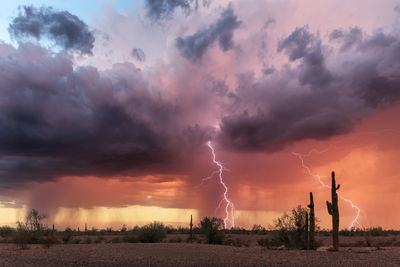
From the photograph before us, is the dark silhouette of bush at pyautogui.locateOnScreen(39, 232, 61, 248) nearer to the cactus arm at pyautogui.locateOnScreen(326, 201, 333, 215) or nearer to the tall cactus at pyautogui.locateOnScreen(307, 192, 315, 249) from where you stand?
the tall cactus at pyautogui.locateOnScreen(307, 192, 315, 249)

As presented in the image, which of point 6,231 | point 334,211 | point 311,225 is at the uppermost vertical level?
point 334,211

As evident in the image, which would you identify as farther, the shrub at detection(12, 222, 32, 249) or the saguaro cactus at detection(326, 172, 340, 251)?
the shrub at detection(12, 222, 32, 249)

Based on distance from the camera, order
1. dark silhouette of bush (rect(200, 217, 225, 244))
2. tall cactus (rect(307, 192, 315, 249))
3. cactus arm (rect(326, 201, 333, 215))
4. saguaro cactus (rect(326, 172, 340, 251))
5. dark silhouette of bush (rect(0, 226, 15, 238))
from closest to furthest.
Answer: saguaro cactus (rect(326, 172, 340, 251))
cactus arm (rect(326, 201, 333, 215))
tall cactus (rect(307, 192, 315, 249))
dark silhouette of bush (rect(200, 217, 225, 244))
dark silhouette of bush (rect(0, 226, 15, 238))

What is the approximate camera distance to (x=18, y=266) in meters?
21.2

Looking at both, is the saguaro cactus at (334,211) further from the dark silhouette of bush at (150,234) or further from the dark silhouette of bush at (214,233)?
the dark silhouette of bush at (150,234)

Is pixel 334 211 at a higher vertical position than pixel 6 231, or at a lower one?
higher

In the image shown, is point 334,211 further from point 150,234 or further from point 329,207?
point 150,234

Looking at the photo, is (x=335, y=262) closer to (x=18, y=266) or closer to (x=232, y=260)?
(x=232, y=260)

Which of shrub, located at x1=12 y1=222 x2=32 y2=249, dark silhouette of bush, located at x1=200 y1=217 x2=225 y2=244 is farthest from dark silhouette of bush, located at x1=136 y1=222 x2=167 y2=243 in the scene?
shrub, located at x1=12 y1=222 x2=32 y2=249

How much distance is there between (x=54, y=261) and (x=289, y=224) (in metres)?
20.4

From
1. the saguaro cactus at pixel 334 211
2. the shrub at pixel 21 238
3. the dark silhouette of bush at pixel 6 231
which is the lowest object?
the dark silhouette of bush at pixel 6 231

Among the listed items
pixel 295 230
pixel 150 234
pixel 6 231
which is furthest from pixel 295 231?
pixel 6 231

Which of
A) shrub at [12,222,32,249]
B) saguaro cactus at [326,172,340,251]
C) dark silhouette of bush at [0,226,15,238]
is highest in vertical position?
saguaro cactus at [326,172,340,251]

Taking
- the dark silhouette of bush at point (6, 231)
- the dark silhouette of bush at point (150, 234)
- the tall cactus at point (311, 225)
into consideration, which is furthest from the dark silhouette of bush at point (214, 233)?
the dark silhouette of bush at point (6, 231)
